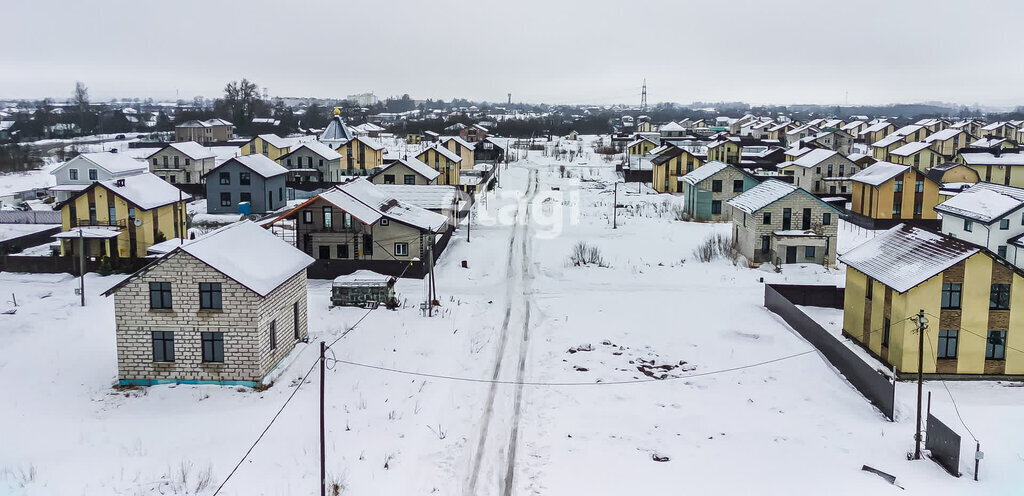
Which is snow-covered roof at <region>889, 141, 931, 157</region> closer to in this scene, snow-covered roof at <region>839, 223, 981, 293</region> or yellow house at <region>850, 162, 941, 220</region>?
yellow house at <region>850, 162, 941, 220</region>

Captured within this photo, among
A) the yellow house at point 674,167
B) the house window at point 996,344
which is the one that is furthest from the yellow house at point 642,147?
the house window at point 996,344

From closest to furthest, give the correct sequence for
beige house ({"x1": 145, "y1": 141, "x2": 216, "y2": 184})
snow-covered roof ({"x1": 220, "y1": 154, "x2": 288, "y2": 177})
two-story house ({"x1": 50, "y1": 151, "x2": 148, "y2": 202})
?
1. two-story house ({"x1": 50, "y1": 151, "x2": 148, "y2": 202})
2. snow-covered roof ({"x1": 220, "y1": 154, "x2": 288, "y2": 177})
3. beige house ({"x1": 145, "y1": 141, "x2": 216, "y2": 184})

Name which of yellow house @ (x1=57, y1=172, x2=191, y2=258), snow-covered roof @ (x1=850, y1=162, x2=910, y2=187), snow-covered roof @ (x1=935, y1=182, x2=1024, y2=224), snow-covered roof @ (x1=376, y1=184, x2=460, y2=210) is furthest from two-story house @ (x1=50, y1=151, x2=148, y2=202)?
snow-covered roof @ (x1=935, y1=182, x2=1024, y2=224)

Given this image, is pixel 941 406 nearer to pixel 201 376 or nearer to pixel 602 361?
pixel 602 361

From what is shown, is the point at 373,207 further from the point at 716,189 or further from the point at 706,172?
the point at 706,172

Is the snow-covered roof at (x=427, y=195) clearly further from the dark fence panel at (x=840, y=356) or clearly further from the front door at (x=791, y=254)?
the dark fence panel at (x=840, y=356)

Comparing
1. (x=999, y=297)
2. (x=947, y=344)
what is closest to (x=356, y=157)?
(x=947, y=344)

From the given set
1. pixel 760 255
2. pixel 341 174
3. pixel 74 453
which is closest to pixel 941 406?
pixel 760 255
